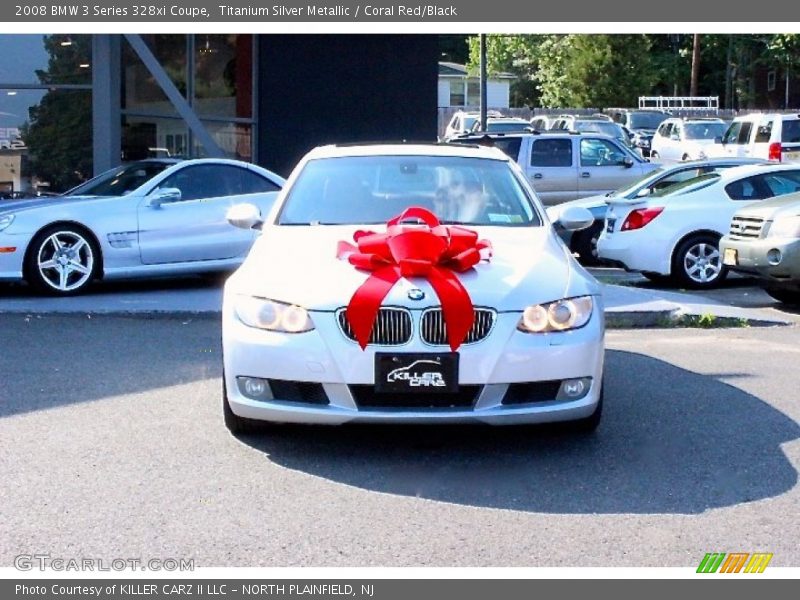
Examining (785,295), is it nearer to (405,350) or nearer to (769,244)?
(769,244)

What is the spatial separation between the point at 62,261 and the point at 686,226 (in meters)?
6.73

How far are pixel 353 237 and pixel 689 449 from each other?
211cm

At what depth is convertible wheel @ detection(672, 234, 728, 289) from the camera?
47.2 ft

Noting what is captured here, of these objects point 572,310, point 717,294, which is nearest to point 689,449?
point 572,310

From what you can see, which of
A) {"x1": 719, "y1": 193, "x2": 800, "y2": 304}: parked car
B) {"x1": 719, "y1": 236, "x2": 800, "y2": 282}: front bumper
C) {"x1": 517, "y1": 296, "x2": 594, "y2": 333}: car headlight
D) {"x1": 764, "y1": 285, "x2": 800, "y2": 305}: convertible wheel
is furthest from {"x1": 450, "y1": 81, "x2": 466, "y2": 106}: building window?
{"x1": 517, "y1": 296, "x2": 594, "y2": 333}: car headlight

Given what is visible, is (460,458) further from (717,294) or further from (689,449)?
(717,294)

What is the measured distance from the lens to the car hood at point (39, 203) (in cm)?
1205

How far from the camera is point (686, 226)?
1434 centimetres

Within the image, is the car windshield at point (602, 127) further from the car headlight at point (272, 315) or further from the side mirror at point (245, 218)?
the car headlight at point (272, 315)

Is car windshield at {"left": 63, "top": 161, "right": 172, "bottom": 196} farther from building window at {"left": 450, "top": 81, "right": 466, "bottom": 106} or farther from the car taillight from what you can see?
building window at {"left": 450, "top": 81, "right": 466, "bottom": 106}

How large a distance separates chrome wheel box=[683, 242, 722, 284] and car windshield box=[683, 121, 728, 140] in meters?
21.9

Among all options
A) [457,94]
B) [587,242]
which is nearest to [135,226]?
[587,242]

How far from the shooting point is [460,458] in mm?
6559
